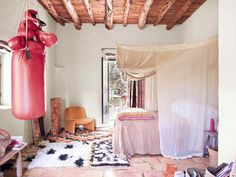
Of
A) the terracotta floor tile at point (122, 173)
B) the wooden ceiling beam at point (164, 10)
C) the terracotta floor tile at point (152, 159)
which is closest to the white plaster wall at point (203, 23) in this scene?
the wooden ceiling beam at point (164, 10)

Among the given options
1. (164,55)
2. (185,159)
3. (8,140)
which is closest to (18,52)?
(8,140)

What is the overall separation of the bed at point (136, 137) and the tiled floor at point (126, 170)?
10.8 inches

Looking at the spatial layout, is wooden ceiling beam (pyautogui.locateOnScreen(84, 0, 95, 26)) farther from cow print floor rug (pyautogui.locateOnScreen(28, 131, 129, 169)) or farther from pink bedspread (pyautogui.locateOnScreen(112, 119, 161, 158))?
cow print floor rug (pyautogui.locateOnScreen(28, 131, 129, 169))

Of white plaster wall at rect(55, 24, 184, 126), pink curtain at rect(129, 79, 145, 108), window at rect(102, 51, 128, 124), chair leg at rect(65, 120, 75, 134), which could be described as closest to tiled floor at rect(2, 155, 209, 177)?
chair leg at rect(65, 120, 75, 134)

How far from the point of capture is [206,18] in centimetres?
438

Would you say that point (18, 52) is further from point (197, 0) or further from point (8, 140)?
point (197, 0)

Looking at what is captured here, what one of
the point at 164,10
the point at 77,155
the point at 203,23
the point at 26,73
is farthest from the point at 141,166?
the point at 164,10

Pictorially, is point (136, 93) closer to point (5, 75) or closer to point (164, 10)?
point (164, 10)

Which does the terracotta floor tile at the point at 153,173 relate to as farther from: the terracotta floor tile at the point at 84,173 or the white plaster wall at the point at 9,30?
the white plaster wall at the point at 9,30

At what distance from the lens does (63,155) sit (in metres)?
3.69

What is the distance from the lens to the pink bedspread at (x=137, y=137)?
3.67 metres

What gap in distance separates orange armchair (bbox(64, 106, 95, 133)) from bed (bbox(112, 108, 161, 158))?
196cm

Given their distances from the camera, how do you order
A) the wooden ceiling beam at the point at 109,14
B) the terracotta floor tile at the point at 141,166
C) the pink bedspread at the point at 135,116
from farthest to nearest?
1. the wooden ceiling beam at the point at 109,14
2. the pink bedspread at the point at 135,116
3. the terracotta floor tile at the point at 141,166

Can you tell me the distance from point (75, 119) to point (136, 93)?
1.76 metres
